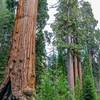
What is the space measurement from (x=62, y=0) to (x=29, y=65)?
2517cm

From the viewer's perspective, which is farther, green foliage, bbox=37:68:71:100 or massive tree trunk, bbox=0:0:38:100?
green foliage, bbox=37:68:71:100

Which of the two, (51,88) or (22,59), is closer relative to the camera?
(22,59)

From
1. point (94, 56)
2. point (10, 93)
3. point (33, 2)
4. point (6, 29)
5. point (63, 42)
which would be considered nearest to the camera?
point (10, 93)

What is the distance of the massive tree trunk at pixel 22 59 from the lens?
5.52 m

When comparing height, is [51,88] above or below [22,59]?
below

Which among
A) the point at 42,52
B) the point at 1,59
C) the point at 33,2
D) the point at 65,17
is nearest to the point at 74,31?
the point at 65,17

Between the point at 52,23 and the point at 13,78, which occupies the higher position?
the point at 52,23

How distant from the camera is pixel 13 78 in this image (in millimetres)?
5625

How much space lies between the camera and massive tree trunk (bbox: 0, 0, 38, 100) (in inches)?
217

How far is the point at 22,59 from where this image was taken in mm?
5742

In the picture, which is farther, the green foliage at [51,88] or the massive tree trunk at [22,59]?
the green foliage at [51,88]

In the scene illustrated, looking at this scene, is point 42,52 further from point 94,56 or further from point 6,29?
point 94,56

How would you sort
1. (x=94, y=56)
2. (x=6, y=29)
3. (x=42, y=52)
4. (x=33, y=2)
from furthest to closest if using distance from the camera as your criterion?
(x=94, y=56)
(x=6, y=29)
(x=42, y=52)
(x=33, y=2)

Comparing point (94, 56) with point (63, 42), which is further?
point (94, 56)
